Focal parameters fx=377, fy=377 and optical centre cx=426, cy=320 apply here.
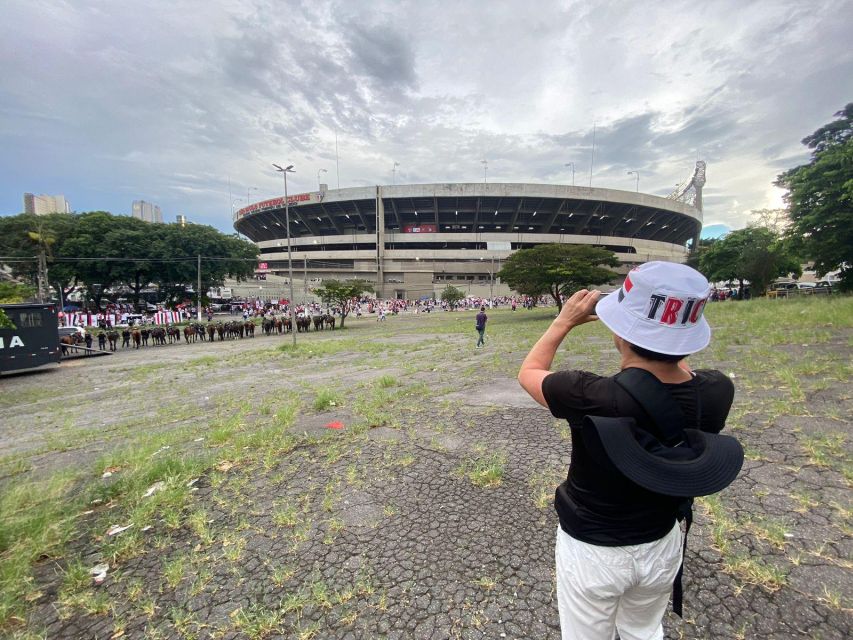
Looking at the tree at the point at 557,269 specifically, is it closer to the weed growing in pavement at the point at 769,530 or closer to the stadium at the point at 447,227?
the weed growing in pavement at the point at 769,530

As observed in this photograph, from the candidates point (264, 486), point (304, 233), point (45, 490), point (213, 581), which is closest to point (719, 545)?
point (213, 581)

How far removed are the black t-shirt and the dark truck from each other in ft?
69.2

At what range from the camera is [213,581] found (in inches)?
103

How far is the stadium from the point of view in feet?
203

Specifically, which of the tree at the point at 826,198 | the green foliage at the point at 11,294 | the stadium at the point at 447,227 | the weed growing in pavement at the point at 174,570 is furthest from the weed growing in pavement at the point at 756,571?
the stadium at the point at 447,227

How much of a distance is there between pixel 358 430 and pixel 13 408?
11.2 metres

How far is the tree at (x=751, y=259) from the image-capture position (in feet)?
100.0

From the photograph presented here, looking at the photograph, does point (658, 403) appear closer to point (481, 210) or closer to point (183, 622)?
point (183, 622)

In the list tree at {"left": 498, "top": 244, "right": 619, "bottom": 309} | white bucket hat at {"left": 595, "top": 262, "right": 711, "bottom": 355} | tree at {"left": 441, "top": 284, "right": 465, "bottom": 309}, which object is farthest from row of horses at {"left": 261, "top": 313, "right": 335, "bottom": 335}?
white bucket hat at {"left": 595, "top": 262, "right": 711, "bottom": 355}

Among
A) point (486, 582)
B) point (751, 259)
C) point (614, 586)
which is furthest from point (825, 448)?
point (751, 259)

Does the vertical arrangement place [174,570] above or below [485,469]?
below

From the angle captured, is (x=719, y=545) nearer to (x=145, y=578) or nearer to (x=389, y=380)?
(x=145, y=578)

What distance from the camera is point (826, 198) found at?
58.0ft

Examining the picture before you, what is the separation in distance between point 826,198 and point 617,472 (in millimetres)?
25202
